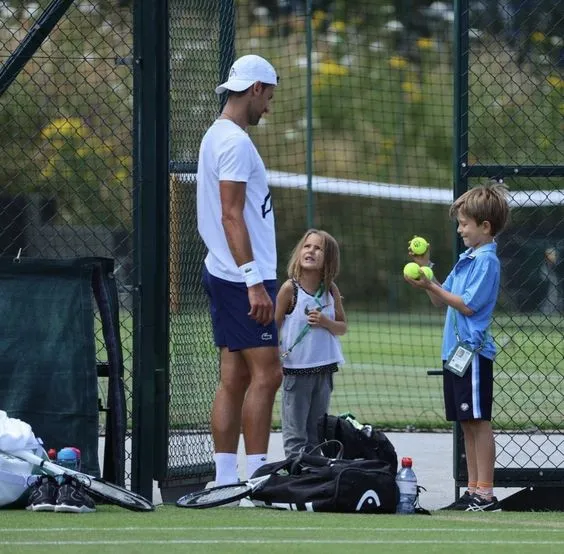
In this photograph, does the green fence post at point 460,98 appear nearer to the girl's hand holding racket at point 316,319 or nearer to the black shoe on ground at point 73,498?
the girl's hand holding racket at point 316,319

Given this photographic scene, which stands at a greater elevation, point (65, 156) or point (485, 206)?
point (65, 156)

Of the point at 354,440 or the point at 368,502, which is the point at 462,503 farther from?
the point at 368,502

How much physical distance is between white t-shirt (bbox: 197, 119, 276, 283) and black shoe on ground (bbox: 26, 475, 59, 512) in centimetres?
126

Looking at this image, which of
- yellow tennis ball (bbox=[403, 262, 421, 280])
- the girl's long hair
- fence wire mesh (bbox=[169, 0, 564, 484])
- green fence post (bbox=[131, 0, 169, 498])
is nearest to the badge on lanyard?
yellow tennis ball (bbox=[403, 262, 421, 280])

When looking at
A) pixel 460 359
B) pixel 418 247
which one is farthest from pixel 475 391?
pixel 418 247

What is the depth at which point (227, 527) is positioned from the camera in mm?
6031

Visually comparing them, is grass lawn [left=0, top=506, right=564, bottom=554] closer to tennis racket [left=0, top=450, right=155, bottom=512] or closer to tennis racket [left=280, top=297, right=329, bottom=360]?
tennis racket [left=0, top=450, right=155, bottom=512]

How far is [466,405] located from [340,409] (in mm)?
5744

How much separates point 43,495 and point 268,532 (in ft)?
3.80

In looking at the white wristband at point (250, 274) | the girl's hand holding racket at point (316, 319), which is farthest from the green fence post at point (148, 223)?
the girl's hand holding racket at point (316, 319)

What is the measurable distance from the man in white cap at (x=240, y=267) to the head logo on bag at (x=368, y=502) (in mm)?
676

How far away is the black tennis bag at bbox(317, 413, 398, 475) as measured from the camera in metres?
7.21

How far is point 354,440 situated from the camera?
285 inches

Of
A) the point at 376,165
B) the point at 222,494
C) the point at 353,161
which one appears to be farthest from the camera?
the point at 353,161
